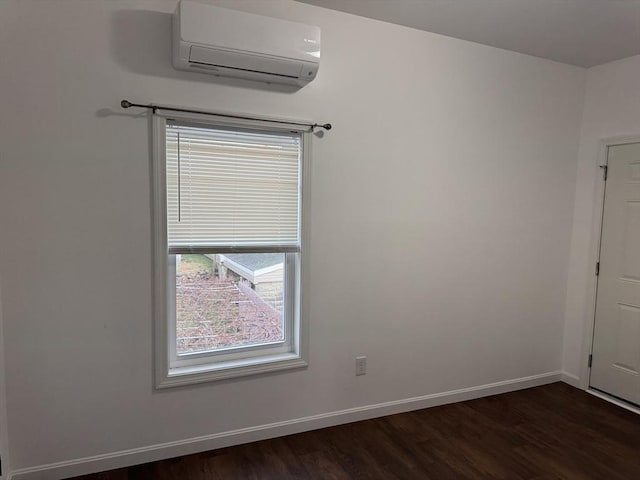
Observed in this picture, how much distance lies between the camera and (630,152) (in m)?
3.12

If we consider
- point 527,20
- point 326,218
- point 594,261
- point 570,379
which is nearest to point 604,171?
point 594,261

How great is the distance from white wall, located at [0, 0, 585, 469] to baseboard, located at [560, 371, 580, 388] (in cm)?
14

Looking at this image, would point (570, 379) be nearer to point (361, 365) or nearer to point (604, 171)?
point (604, 171)

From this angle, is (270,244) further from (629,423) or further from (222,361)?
(629,423)

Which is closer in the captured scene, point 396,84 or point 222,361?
point 222,361

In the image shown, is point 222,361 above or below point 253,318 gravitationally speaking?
below

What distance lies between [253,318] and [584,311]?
2859 millimetres

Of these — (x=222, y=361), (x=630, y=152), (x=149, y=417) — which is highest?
(x=630, y=152)

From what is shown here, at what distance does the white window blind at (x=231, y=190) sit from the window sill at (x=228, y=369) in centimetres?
71

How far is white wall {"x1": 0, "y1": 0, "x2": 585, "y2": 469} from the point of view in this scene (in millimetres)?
1997

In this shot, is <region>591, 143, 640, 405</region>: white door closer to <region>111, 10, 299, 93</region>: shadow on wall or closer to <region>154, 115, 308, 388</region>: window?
<region>154, 115, 308, 388</region>: window

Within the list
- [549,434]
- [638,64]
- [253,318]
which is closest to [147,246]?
[253,318]

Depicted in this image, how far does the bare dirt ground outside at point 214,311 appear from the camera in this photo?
7.85 feet

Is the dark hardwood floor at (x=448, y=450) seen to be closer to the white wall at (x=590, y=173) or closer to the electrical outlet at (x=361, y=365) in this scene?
the electrical outlet at (x=361, y=365)
